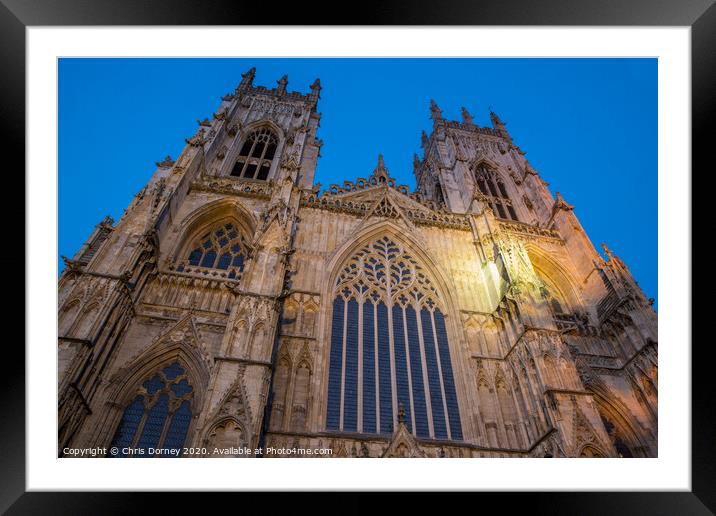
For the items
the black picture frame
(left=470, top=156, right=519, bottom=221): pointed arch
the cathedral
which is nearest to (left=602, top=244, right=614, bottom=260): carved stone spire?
the cathedral

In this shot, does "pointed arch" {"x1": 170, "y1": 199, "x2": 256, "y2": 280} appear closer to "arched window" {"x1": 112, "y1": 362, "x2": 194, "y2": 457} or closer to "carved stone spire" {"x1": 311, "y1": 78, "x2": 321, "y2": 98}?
"arched window" {"x1": 112, "y1": 362, "x2": 194, "y2": 457}

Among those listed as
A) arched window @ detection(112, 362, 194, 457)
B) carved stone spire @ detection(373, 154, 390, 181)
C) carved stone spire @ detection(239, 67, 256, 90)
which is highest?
carved stone spire @ detection(239, 67, 256, 90)

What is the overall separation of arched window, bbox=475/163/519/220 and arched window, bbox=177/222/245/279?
13060 millimetres

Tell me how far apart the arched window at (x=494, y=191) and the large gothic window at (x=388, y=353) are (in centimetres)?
912

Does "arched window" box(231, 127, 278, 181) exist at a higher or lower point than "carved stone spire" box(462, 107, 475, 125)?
lower

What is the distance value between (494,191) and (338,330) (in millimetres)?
15516

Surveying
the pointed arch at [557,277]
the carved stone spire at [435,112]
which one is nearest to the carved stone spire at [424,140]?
the carved stone spire at [435,112]

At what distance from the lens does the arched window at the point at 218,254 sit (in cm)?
1434

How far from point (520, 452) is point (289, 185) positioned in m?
11.5

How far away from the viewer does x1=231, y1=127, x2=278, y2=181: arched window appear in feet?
68.6

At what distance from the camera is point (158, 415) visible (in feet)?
34.7

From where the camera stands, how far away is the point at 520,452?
11.0 m
